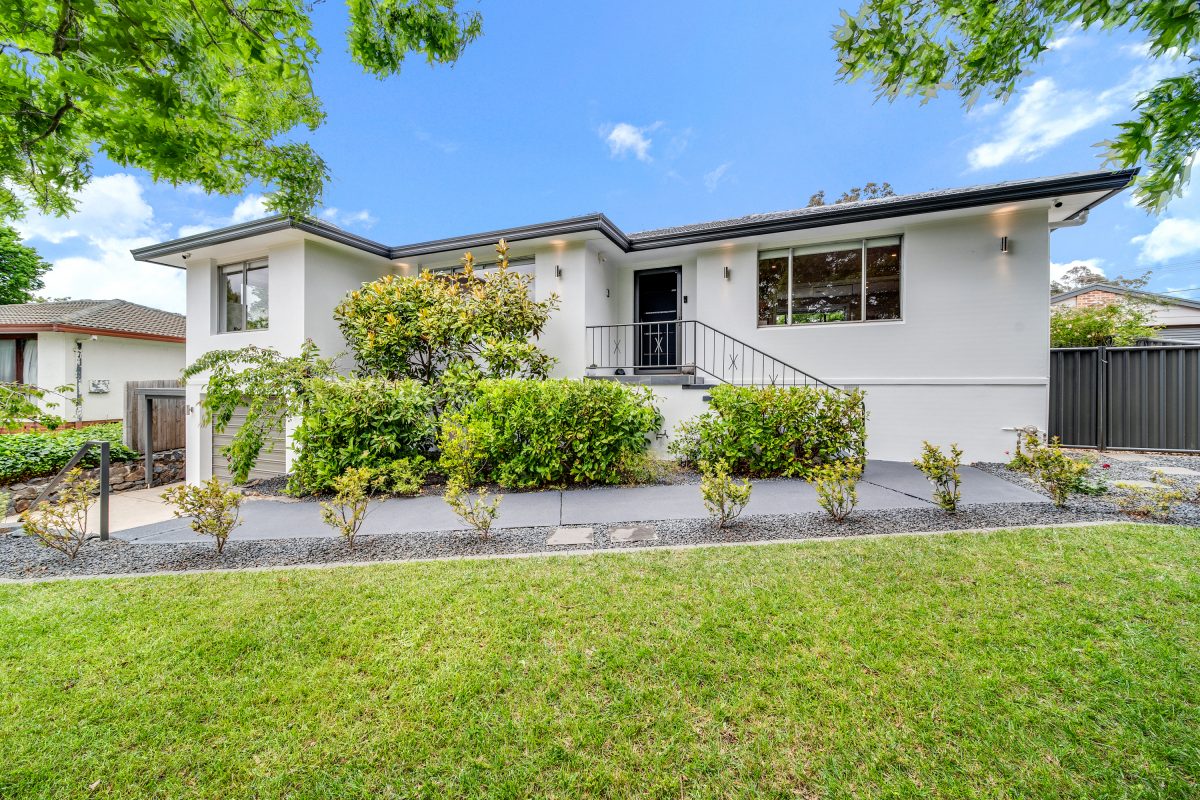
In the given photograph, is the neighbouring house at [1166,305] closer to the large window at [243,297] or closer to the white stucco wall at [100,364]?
the large window at [243,297]

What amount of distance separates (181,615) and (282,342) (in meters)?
7.33

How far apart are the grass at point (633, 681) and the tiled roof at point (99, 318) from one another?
16250 mm

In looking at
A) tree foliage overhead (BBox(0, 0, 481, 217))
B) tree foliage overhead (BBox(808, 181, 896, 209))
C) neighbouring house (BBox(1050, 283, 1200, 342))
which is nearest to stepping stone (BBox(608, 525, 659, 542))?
tree foliage overhead (BBox(0, 0, 481, 217))

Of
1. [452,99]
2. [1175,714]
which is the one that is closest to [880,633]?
[1175,714]

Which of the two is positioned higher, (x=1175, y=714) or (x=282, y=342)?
(x=282, y=342)

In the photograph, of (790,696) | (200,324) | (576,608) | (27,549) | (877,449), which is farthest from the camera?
(200,324)

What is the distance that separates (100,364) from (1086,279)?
41792 millimetres

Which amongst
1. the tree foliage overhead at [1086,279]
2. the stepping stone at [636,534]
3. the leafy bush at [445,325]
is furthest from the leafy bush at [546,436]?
the tree foliage overhead at [1086,279]

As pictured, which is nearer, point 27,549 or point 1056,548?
point 1056,548

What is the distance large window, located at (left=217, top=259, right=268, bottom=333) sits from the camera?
368 inches

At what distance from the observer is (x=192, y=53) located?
216cm

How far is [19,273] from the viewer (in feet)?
78.0

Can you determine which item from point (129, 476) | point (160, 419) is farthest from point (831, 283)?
point (160, 419)

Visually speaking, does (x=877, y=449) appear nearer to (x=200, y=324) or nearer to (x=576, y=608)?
(x=576, y=608)
